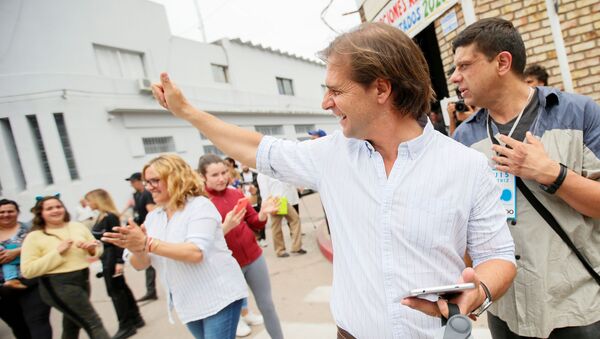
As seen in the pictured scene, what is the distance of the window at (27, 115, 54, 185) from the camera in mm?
10812

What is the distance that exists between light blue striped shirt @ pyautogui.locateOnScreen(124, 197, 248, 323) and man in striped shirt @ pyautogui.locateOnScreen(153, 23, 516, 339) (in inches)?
49.3

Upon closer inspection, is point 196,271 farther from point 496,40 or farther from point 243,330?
point 496,40

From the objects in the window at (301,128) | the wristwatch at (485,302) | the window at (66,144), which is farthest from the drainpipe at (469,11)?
the window at (301,128)

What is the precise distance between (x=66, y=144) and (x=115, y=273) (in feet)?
29.4

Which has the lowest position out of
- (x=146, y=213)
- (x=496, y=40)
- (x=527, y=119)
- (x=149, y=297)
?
(x=149, y=297)

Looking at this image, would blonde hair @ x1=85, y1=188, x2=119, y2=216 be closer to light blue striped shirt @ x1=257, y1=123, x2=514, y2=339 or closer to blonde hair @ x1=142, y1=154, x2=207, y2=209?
blonde hair @ x1=142, y1=154, x2=207, y2=209

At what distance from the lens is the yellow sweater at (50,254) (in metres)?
3.33

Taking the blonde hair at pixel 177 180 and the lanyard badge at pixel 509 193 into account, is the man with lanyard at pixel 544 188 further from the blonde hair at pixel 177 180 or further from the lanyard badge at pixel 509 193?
the blonde hair at pixel 177 180

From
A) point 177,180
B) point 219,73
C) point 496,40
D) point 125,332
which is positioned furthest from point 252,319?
point 219,73

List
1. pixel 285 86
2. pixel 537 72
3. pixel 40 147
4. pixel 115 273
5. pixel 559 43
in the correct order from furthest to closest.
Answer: pixel 285 86 → pixel 40 147 → pixel 115 273 → pixel 559 43 → pixel 537 72

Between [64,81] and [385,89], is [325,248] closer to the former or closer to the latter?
[385,89]

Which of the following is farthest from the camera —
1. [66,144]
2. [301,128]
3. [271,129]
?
[301,128]

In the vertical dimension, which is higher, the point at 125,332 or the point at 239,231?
the point at 239,231

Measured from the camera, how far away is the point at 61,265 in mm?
3451
